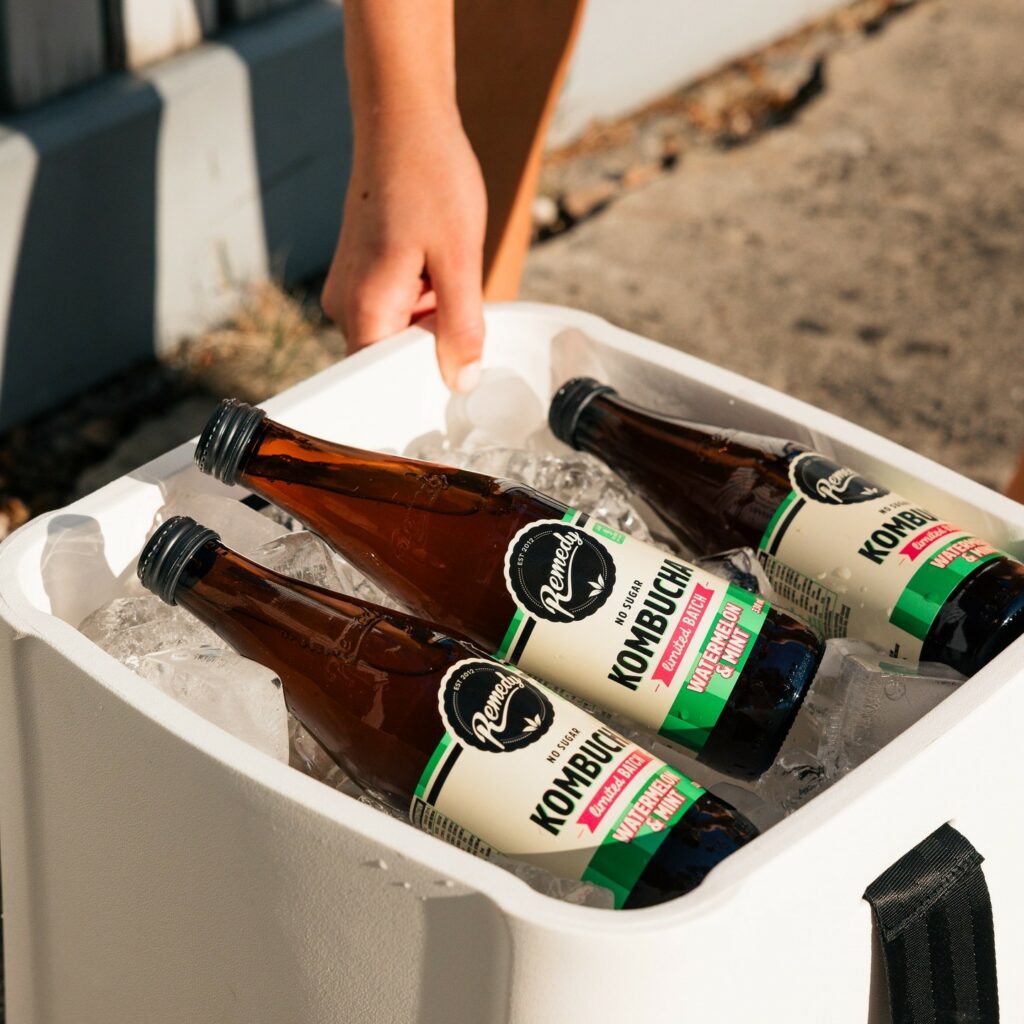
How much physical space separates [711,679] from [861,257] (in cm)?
221

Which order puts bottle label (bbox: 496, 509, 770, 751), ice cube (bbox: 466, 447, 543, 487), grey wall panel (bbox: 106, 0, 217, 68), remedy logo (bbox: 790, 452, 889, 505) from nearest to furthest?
bottle label (bbox: 496, 509, 770, 751) < remedy logo (bbox: 790, 452, 889, 505) < ice cube (bbox: 466, 447, 543, 487) < grey wall panel (bbox: 106, 0, 217, 68)

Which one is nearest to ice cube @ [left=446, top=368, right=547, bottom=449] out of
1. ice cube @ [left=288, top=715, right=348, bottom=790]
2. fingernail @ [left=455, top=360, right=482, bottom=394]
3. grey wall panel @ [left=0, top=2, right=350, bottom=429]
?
fingernail @ [left=455, top=360, right=482, bottom=394]

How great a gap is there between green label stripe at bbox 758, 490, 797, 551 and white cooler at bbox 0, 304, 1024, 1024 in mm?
93

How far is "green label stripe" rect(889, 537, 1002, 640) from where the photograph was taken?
1113 millimetres

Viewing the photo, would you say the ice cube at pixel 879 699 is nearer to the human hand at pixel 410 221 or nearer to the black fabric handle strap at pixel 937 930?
the black fabric handle strap at pixel 937 930

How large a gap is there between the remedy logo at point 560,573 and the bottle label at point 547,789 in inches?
3.4

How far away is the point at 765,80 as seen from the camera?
3633 millimetres

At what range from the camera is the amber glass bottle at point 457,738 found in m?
0.95

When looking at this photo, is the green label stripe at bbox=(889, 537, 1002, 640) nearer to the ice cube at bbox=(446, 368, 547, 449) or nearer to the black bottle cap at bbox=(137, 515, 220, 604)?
the ice cube at bbox=(446, 368, 547, 449)

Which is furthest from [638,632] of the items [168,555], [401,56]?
[401,56]

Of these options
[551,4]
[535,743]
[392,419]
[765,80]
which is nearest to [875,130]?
[765,80]

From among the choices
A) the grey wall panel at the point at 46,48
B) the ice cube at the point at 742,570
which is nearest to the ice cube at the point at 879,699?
the ice cube at the point at 742,570

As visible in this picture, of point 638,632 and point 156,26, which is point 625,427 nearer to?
point 638,632

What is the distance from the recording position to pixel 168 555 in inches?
41.4
